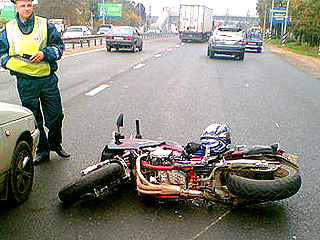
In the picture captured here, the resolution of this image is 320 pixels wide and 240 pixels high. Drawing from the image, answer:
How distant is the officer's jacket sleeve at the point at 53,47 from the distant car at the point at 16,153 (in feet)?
2.79

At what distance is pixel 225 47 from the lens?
942 inches

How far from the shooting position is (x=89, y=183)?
4.02 meters

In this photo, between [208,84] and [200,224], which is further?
[208,84]

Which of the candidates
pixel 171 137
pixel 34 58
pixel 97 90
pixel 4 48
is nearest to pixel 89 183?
pixel 34 58

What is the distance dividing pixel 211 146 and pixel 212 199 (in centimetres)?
52

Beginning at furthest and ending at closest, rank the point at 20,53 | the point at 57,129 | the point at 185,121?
the point at 185,121
the point at 57,129
the point at 20,53

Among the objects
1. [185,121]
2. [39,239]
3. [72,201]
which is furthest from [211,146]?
[185,121]

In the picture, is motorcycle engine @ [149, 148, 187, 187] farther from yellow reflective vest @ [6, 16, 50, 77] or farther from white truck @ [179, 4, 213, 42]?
white truck @ [179, 4, 213, 42]

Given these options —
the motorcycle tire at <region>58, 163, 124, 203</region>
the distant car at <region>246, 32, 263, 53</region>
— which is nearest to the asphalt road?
the motorcycle tire at <region>58, 163, 124, 203</region>

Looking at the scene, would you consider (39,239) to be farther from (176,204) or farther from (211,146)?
(211,146)

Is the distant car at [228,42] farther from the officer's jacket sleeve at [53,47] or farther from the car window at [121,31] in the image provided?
the officer's jacket sleeve at [53,47]

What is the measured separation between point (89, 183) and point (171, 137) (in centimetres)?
302

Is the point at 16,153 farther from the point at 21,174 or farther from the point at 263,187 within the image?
the point at 263,187

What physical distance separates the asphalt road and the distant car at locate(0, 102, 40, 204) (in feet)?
0.52
